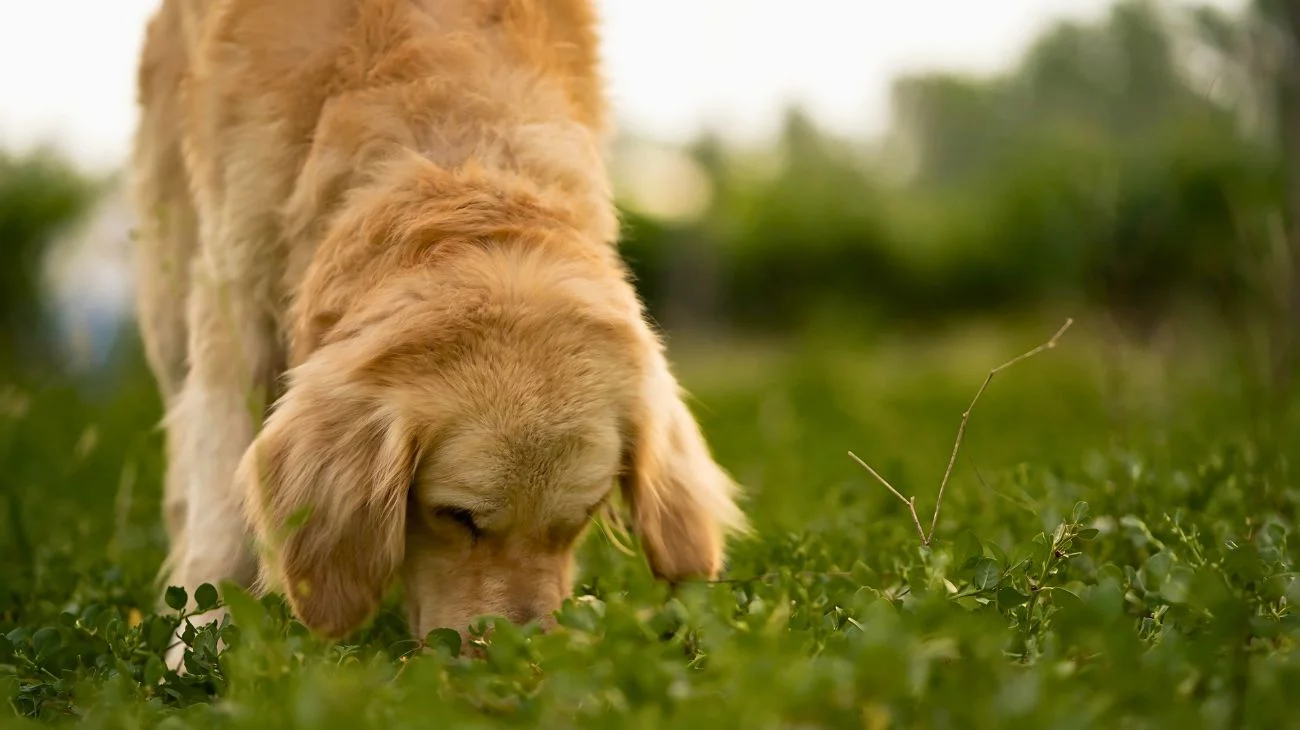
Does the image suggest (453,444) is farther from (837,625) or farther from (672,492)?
(837,625)

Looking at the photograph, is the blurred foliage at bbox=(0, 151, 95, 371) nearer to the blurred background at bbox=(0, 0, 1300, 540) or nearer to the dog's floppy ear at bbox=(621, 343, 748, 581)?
the blurred background at bbox=(0, 0, 1300, 540)

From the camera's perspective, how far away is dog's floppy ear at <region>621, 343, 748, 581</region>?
2.54m

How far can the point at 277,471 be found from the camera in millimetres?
2311

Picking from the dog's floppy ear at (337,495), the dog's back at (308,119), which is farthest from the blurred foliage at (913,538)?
the dog's back at (308,119)

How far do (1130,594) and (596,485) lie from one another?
0.93m

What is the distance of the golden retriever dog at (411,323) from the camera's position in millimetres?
2254

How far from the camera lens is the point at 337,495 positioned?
227 centimetres

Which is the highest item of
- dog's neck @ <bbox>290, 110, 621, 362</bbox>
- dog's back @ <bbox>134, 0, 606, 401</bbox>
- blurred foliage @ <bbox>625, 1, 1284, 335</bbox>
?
dog's back @ <bbox>134, 0, 606, 401</bbox>

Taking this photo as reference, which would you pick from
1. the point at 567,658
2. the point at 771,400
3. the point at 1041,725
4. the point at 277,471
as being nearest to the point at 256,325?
the point at 277,471

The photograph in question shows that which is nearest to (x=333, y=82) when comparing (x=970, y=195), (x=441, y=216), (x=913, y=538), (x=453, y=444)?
(x=441, y=216)

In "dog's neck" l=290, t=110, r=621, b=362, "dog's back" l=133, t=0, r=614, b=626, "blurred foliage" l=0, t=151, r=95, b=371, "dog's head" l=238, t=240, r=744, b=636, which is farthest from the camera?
"blurred foliage" l=0, t=151, r=95, b=371

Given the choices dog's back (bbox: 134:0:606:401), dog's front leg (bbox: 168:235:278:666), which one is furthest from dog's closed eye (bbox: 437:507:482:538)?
dog's back (bbox: 134:0:606:401)

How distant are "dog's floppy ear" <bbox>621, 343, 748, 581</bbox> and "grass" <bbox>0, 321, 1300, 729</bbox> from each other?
0.09m

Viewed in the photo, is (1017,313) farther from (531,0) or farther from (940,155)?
(531,0)
